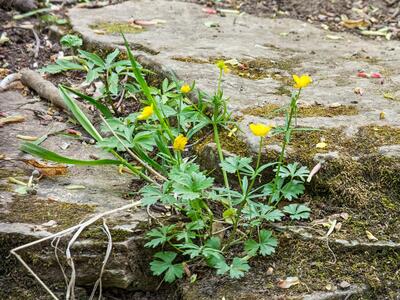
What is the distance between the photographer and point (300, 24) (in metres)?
4.15

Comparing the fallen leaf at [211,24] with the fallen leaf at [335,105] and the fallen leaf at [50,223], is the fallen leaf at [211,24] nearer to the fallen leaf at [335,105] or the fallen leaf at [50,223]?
the fallen leaf at [335,105]

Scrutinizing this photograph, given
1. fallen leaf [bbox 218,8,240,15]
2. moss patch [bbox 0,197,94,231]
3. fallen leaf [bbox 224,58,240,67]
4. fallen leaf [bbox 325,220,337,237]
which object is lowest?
fallen leaf [bbox 218,8,240,15]

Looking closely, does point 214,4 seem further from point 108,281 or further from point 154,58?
point 108,281

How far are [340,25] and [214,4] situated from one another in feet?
2.86

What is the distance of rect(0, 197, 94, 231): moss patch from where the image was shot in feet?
6.33

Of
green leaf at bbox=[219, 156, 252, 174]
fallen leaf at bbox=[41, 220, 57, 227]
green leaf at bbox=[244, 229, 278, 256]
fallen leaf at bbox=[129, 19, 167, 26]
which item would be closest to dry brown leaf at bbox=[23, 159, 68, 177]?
fallen leaf at bbox=[41, 220, 57, 227]

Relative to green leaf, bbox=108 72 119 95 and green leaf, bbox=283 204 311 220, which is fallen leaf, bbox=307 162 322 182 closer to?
green leaf, bbox=283 204 311 220

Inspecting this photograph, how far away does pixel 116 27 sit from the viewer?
12.1 ft

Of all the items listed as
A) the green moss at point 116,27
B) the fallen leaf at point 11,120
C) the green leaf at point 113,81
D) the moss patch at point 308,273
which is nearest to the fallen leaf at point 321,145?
the moss patch at point 308,273

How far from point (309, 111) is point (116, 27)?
62.5 inches

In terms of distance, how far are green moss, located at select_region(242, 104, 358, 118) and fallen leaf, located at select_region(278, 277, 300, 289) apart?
2.59 ft

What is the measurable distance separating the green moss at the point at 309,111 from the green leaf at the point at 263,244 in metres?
0.69

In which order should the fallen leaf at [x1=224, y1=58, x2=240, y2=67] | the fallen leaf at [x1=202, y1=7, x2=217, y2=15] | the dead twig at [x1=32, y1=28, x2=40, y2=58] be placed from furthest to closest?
the fallen leaf at [x1=202, y1=7, x2=217, y2=15], the dead twig at [x1=32, y1=28, x2=40, y2=58], the fallen leaf at [x1=224, y1=58, x2=240, y2=67]

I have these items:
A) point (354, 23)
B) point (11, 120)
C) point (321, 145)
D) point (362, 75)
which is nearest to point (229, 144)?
point (321, 145)
